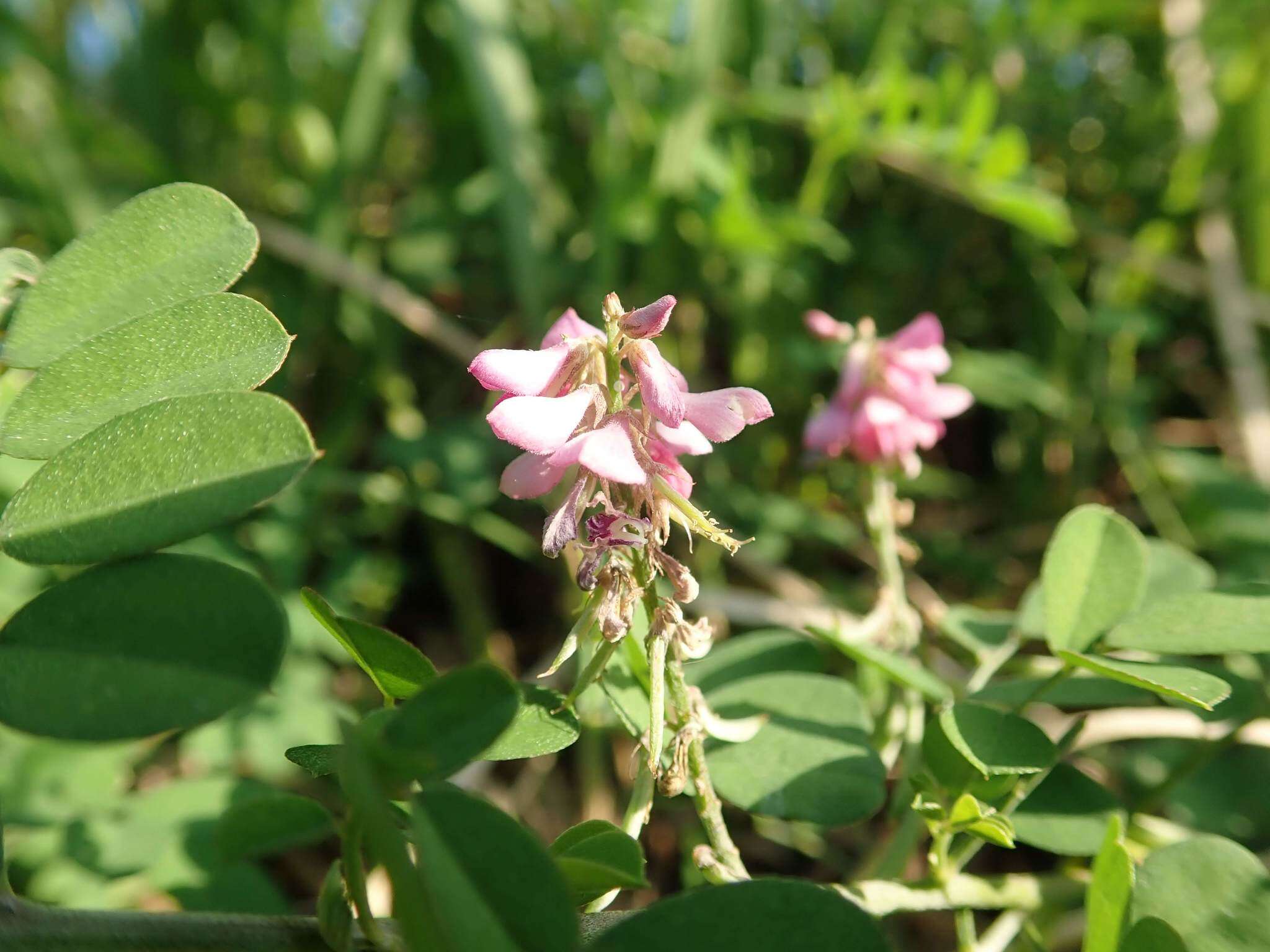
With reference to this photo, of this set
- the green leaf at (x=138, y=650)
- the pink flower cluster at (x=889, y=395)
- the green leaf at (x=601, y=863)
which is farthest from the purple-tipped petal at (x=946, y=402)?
the green leaf at (x=138, y=650)

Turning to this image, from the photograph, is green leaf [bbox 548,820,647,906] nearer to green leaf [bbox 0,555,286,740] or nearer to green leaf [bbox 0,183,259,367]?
green leaf [bbox 0,555,286,740]

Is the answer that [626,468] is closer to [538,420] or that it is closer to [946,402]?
[538,420]

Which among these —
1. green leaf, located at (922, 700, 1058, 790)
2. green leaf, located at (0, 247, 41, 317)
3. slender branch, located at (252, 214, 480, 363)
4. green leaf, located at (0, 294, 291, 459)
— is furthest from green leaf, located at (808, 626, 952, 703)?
slender branch, located at (252, 214, 480, 363)

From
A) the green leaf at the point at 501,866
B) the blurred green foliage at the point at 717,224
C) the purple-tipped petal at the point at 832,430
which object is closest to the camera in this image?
the green leaf at the point at 501,866

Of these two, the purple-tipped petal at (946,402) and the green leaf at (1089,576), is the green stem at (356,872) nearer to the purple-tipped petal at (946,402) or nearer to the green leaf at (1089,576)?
the green leaf at (1089,576)

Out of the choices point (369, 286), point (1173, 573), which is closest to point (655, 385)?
point (1173, 573)
